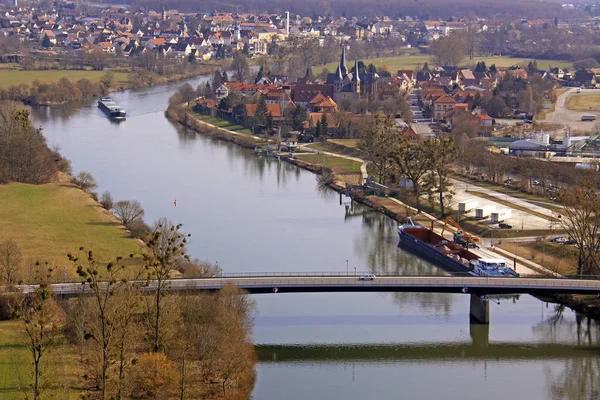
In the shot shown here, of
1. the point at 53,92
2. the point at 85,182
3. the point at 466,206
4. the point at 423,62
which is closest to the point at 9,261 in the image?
the point at 85,182

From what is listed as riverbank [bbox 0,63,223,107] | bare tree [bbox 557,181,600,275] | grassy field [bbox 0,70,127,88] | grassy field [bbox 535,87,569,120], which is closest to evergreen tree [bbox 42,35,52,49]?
riverbank [bbox 0,63,223,107]

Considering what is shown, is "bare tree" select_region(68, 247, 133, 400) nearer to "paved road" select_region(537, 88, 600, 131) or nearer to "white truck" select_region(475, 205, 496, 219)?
"white truck" select_region(475, 205, 496, 219)

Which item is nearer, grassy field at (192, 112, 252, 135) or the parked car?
the parked car

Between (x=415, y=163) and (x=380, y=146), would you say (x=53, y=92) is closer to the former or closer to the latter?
(x=380, y=146)

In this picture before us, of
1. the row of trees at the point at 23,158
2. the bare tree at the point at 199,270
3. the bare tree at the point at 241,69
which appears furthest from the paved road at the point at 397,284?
the bare tree at the point at 241,69

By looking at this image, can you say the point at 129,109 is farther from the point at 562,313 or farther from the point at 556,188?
the point at 562,313
